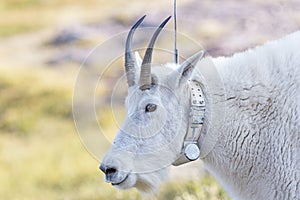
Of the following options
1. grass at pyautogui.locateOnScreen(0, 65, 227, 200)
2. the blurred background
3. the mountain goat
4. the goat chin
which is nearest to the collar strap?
the mountain goat

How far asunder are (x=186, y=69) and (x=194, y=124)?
1.33 feet

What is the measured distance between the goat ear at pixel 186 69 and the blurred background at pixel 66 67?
2452 millimetres

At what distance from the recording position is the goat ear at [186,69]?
5355 mm

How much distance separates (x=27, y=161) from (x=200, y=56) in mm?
10389

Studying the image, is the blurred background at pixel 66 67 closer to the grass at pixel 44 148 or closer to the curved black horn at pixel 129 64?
the grass at pixel 44 148

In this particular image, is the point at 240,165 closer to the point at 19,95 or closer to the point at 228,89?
the point at 228,89

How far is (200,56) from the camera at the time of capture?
5.34 m

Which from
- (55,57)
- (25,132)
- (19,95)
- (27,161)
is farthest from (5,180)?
(55,57)

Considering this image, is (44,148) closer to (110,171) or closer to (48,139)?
(48,139)

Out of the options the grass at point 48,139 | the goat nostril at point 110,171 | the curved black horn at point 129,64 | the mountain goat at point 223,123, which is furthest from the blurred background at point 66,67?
the goat nostril at point 110,171

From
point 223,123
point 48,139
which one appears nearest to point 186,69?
point 223,123

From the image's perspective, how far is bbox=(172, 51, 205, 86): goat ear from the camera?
5.36m

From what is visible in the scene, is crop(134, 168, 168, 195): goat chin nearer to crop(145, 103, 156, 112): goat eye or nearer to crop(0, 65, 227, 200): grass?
crop(145, 103, 156, 112): goat eye

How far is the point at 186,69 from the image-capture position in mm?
Answer: 5426
